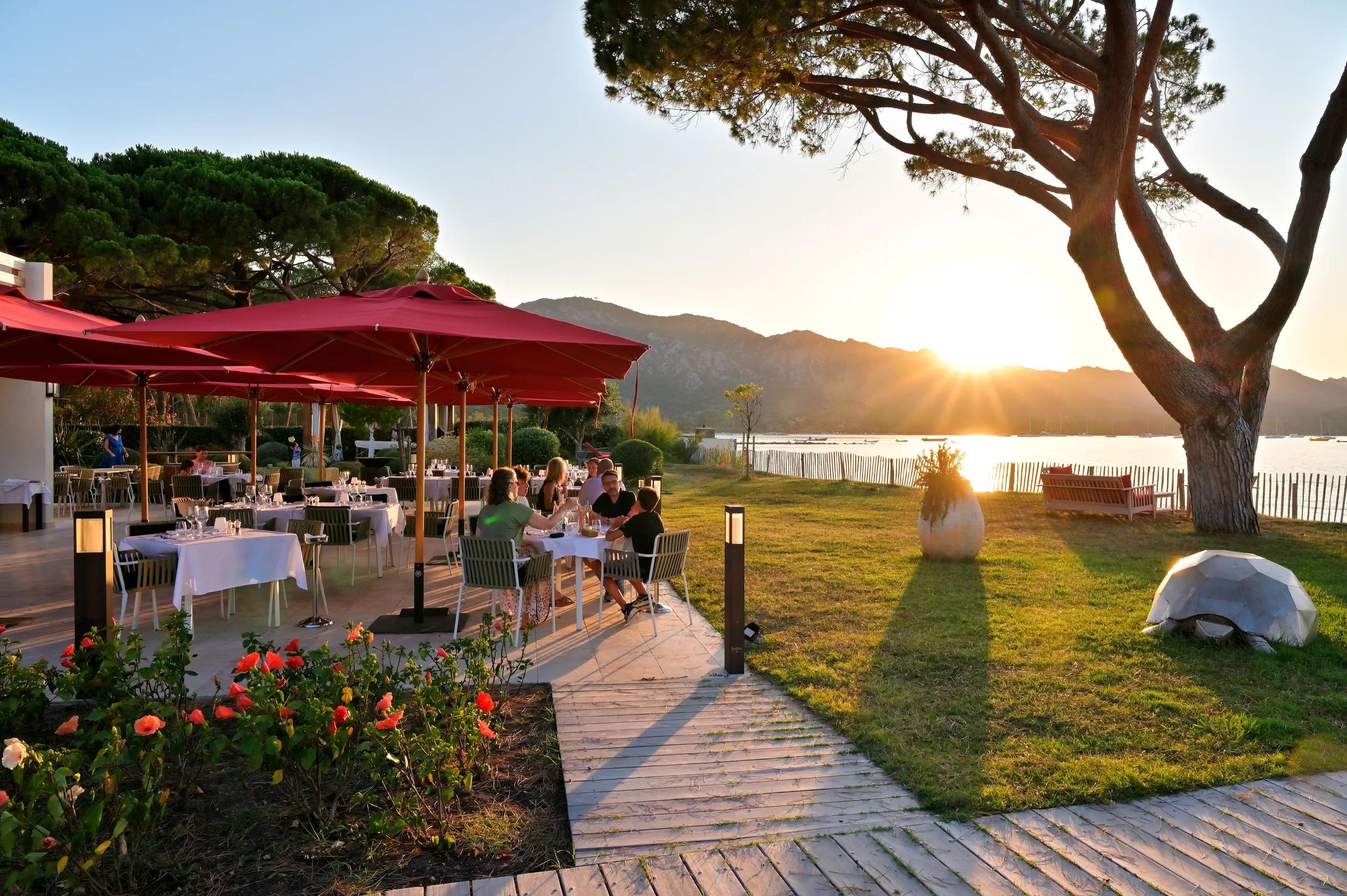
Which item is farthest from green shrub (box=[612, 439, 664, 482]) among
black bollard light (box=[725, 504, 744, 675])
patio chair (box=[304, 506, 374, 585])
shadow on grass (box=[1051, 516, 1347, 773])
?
black bollard light (box=[725, 504, 744, 675])

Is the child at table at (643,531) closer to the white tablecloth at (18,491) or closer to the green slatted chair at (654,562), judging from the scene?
the green slatted chair at (654,562)

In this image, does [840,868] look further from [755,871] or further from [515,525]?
[515,525]

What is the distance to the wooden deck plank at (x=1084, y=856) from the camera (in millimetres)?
2547

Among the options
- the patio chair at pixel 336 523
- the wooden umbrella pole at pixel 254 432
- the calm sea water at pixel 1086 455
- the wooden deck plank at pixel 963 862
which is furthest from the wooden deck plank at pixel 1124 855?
the calm sea water at pixel 1086 455

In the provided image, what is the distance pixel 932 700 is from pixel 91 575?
4.75 m

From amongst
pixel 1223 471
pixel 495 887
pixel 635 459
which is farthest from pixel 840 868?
pixel 635 459

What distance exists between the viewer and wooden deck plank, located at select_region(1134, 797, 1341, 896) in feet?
8.48

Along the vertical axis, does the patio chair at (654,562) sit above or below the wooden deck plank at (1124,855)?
above

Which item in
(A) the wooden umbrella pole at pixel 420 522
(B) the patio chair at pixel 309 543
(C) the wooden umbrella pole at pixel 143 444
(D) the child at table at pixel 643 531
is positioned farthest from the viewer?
(C) the wooden umbrella pole at pixel 143 444

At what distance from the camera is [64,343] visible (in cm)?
602

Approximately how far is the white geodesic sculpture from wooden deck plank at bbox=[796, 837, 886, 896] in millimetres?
4315

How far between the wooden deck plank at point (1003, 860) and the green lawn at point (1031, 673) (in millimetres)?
127

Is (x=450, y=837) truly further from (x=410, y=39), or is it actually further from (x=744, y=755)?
(x=410, y=39)

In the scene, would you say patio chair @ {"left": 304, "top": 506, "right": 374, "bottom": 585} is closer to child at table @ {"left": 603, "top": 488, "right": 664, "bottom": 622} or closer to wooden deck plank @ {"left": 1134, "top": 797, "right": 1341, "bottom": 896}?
child at table @ {"left": 603, "top": 488, "right": 664, "bottom": 622}
